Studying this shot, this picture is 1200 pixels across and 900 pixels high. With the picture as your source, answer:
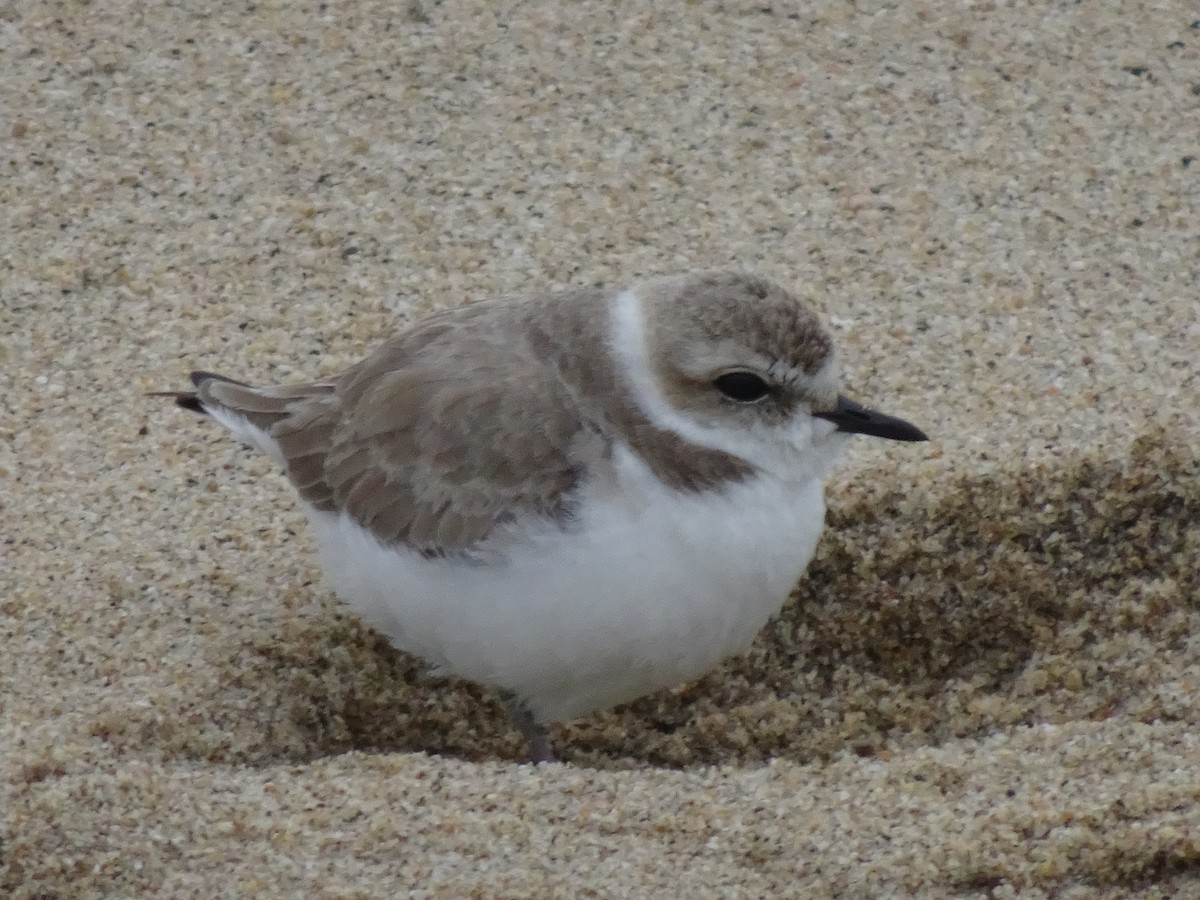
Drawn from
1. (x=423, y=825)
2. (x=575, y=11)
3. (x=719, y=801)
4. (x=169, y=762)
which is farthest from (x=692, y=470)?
(x=575, y=11)

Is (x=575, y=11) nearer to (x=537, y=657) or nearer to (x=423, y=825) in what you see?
(x=537, y=657)

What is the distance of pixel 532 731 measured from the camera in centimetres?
360

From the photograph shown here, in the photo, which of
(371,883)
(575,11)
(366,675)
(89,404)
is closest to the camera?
(371,883)

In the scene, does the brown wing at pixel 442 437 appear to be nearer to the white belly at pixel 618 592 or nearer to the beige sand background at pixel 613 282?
the white belly at pixel 618 592

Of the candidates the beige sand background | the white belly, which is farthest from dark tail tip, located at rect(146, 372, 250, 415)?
the white belly

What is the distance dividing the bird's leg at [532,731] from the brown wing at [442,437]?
1.27 feet

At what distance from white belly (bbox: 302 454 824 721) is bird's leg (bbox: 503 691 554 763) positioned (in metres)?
0.08

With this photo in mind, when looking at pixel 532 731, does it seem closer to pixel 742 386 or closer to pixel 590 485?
pixel 590 485

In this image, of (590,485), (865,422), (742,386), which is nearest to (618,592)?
(590,485)

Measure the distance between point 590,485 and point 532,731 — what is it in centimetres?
60

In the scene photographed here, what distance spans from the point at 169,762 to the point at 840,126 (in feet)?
8.20

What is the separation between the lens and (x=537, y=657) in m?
3.29

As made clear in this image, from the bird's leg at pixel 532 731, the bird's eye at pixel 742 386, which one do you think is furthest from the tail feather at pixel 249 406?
the bird's eye at pixel 742 386

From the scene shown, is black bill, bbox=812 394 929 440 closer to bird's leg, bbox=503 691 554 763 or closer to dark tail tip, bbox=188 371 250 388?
bird's leg, bbox=503 691 554 763
